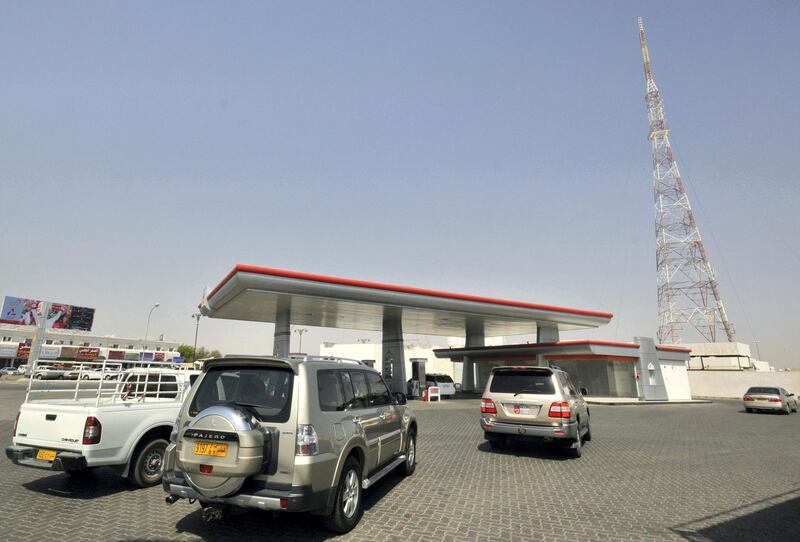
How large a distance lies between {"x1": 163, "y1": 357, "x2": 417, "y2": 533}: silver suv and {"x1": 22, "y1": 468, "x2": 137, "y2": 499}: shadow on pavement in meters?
3.05

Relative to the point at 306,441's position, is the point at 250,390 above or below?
above

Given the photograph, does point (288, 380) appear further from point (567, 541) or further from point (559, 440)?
point (559, 440)

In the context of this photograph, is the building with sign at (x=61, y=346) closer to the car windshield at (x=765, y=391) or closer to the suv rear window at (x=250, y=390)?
the car windshield at (x=765, y=391)

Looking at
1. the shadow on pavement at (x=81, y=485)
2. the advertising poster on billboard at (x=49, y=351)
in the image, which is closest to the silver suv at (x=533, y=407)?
the shadow on pavement at (x=81, y=485)

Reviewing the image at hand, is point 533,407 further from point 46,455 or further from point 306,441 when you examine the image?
point 46,455

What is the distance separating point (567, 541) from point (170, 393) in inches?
291

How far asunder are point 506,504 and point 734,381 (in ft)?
A: 160

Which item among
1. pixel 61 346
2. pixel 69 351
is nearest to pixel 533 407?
pixel 61 346

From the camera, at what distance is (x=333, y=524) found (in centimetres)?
506

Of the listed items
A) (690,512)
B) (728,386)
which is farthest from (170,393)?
(728,386)

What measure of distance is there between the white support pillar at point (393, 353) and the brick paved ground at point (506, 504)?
72.1ft

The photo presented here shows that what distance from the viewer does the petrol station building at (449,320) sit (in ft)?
81.6

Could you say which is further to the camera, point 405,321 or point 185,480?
→ point 405,321

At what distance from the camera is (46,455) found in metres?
6.32
